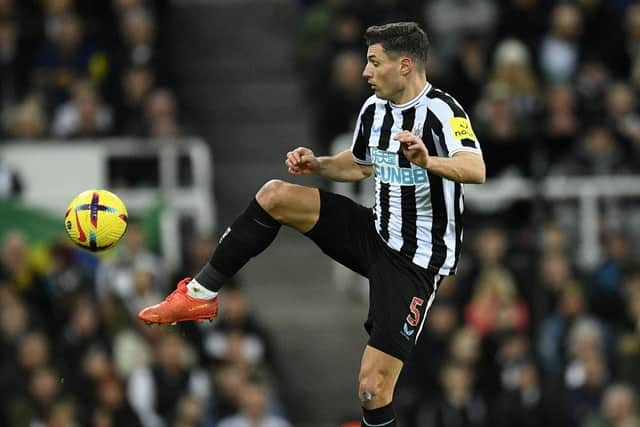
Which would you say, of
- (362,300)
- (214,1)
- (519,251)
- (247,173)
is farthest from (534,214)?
(214,1)

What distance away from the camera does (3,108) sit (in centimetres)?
1830

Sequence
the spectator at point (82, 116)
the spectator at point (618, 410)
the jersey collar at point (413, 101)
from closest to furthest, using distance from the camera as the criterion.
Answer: the jersey collar at point (413, 101) → the spectator at point (618, 410) → the spectator at point (82, 116)

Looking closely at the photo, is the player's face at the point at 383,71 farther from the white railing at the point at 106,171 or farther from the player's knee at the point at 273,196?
the white railing at the point at 106,171

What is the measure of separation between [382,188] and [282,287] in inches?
295

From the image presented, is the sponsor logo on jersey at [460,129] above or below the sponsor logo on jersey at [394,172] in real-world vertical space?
above

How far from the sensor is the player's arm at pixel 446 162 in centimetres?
960

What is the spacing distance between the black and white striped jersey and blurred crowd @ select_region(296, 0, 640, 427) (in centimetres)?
495

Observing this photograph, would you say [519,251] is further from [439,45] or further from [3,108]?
[3,108]

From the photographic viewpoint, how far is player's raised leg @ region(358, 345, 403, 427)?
33.9ft

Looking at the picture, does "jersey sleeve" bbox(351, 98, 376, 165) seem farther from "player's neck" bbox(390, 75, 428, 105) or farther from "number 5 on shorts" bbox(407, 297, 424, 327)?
"number 5 on shorts" bbox(407, 297, 424, 327)

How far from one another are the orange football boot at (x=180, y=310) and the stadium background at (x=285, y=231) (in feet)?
14.7

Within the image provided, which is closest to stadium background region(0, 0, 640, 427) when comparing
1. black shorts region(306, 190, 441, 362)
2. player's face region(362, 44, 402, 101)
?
black shorts region(306, 190, 441, 362)

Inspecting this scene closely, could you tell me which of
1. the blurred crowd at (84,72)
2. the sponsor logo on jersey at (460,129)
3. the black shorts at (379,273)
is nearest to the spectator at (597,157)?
the blurred crowd at (84,72)

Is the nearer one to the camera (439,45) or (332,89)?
(332,89)
